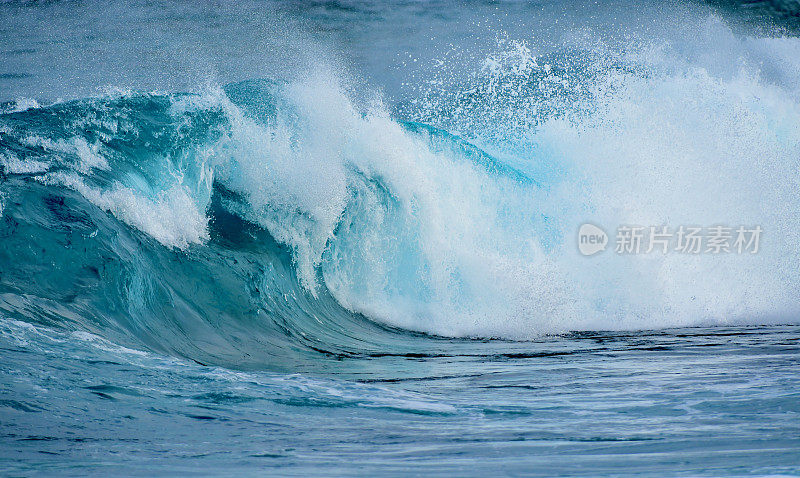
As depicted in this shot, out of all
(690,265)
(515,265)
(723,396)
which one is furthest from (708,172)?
(723,396)

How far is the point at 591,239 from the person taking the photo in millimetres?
9461

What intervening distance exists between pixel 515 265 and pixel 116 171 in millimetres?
3841

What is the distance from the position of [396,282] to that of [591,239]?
2576 millimetres

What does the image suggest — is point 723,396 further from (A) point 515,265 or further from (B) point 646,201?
(B) point 646,201

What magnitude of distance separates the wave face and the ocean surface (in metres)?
0.03

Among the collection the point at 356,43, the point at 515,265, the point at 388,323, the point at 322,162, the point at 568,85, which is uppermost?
the point at 356,43

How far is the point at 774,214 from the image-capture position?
9.88m

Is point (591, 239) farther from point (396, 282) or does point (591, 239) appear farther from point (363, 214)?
point (363, 214)

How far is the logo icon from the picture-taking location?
9.28 m
